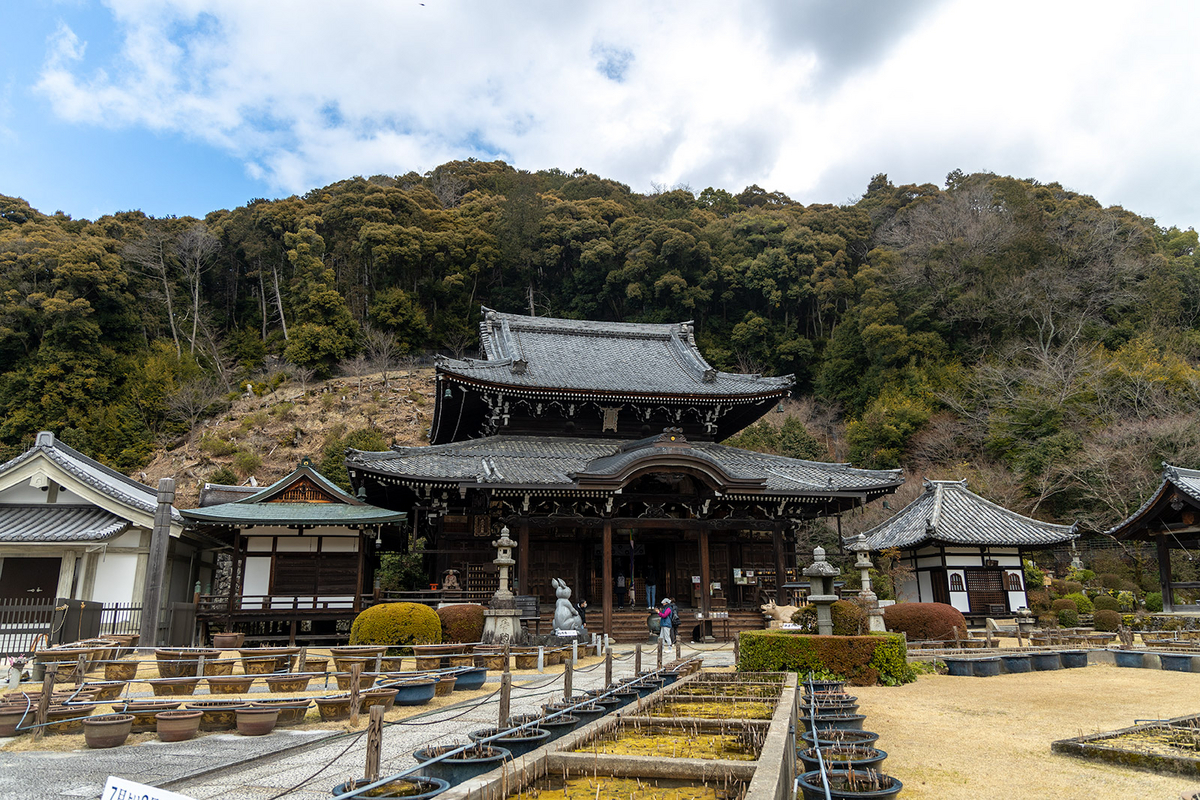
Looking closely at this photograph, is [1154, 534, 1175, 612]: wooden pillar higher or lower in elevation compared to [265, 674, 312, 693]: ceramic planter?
higher

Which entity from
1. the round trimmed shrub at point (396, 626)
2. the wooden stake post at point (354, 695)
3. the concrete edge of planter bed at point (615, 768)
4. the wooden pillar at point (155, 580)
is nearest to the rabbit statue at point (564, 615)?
the round trimmed shrub at point (396, 626)

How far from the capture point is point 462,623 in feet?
57.0

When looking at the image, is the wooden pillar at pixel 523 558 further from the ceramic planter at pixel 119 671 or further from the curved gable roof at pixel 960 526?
the curved gable roof at pixel 960 526

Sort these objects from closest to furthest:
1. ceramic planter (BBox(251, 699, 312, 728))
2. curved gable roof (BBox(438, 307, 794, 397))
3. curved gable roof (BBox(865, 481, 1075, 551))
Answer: ceramic planter (BBox(251, 699, 312, 728)) → curved gable roof (BBox(438, 307, 794, 397)) → curved gable roof (BBox(865, 481, 1075, 551))

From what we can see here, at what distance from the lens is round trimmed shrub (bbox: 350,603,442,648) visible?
1580 cm

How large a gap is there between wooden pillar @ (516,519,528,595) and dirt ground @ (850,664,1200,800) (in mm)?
10115

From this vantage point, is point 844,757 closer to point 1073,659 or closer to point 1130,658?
point 1073,659

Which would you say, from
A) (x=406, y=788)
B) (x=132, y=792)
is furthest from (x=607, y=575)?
(x=132, y=792)

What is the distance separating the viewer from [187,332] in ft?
175

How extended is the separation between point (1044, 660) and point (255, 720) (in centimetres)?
1615

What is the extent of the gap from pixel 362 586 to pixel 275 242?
44.4 metres

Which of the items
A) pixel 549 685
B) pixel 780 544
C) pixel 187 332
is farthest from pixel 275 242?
pixel 549 685

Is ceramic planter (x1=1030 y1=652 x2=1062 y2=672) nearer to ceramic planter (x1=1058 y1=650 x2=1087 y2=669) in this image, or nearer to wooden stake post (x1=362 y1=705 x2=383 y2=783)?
ceramic planter (x1=1058 y1=650 x2=1087 y2=669)

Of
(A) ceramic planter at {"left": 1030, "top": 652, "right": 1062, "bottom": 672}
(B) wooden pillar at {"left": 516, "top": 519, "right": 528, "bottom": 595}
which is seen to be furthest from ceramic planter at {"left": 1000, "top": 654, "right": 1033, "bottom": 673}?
(B) wooden pillar at {"left": 516, "top": 519, "right": 528, "bottom": 595}
